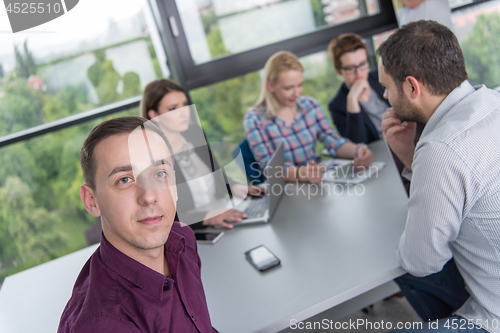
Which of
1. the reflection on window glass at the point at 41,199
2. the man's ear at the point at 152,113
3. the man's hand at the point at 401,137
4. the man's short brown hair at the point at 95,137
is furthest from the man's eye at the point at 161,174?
the reflection on window glass at the point at 41,199

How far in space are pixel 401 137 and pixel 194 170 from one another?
2.69 feet

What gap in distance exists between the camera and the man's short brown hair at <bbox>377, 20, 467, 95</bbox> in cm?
119

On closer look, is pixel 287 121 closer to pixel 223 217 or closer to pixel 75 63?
pixel 223 217

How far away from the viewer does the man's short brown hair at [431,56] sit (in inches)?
46.8

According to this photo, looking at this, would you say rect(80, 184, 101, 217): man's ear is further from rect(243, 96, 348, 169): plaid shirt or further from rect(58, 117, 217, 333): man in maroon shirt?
rect(243, 96, 348, 169): plaid shirt

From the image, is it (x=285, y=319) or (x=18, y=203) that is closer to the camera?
(x=285, y=319)

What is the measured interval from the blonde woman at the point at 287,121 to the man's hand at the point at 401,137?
0.71 m

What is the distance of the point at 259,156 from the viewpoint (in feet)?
7.55

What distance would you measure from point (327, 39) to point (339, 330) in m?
2.27

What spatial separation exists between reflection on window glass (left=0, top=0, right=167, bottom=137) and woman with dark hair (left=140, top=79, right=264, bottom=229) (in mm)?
1002

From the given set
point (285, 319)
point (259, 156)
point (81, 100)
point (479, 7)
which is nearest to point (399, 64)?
point (285, 319)

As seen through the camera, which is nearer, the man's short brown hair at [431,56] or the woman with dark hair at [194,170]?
the man's short brown hair at [431,56]

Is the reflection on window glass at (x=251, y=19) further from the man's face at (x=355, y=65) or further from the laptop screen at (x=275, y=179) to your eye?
the laptop screen at (x=275, y=179)

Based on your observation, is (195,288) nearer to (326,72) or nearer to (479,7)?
(326,72)
